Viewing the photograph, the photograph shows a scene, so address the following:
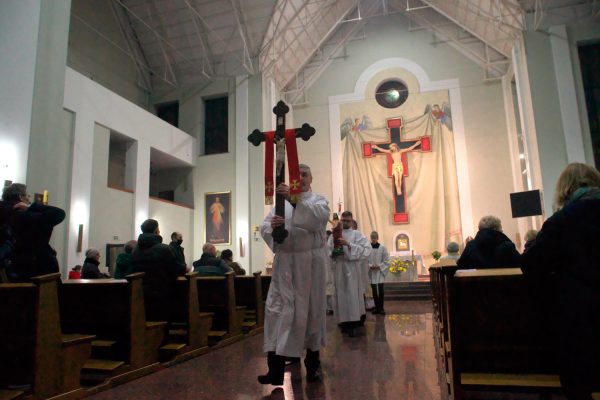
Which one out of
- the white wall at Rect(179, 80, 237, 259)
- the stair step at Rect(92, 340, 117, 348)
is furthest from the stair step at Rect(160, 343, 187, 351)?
the white wall at Rect(179, 80, 237, 259)

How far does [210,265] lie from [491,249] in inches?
130

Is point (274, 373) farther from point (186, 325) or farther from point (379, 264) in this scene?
point (379, 264)

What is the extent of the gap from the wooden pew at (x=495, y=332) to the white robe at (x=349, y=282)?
291cm

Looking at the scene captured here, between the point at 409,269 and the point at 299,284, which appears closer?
the point at 299,284

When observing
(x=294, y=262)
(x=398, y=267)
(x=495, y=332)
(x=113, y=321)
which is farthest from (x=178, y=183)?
(x=495, y=332)

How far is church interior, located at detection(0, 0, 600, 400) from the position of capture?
2971 mm

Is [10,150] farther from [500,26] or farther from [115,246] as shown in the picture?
[500,26]

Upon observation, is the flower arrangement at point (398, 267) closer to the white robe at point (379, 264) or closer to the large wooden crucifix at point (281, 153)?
the white robe at point (379, 264)

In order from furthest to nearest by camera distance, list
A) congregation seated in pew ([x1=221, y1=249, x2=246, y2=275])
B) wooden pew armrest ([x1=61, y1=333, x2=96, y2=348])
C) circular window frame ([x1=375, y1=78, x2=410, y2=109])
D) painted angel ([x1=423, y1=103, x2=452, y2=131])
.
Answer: circular window frame ([x1=375, y1=78, x2=410, y2=109]) < painted angel ([x1=423, y1=103, x2=452, y2=131]) < congregation seated in pew ([x1=221, y1=249, x2=246, y2=275]) < wooden pew armrest ([x1=61, y1=333, x2=96, y2=348])

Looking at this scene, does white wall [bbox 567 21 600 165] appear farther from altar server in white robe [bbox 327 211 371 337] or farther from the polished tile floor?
the polished tile floor

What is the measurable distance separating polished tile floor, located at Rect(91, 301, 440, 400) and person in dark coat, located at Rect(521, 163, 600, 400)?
104 centimetres

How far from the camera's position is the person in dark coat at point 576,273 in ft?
6.22

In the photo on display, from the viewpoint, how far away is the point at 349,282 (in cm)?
544

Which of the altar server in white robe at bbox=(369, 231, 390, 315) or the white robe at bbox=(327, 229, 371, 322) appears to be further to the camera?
the altar server in white robe at bbox=(369, 231, 390, 315)
